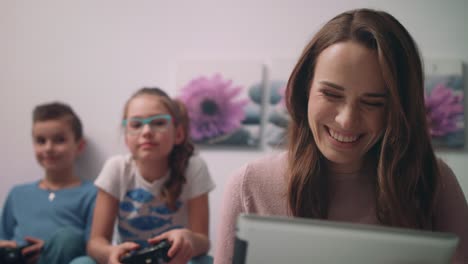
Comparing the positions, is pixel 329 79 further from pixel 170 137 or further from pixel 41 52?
pixel 41 52

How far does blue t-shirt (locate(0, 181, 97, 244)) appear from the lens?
4.82 feet

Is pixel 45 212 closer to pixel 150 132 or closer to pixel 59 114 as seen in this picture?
pixel 59 114

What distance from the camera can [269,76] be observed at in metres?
1.55

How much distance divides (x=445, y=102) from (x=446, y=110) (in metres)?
0.03

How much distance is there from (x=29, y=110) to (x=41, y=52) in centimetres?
29

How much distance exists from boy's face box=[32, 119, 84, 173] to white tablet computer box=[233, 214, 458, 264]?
1.34m

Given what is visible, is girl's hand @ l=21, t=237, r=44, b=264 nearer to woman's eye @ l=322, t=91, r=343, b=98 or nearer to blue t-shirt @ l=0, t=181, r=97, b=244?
blue t-shirt @ l=0, t=181, r=97, b=244

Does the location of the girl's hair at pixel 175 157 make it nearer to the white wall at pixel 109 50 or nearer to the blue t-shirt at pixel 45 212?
the white wall at pixel 109 50

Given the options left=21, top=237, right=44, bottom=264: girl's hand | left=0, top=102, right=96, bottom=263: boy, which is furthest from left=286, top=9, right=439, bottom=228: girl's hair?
left=0, top=102, right=96, bottom=263: boy

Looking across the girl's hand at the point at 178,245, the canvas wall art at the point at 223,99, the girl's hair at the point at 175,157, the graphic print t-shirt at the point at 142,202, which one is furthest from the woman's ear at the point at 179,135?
the girl's hand at the point at 178,245

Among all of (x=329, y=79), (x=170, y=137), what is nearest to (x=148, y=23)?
(x=170, y=137)

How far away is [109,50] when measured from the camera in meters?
1.70

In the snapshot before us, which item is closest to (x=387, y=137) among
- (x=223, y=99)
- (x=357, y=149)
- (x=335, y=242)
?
(x=357, y=149)

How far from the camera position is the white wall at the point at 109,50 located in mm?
1537
